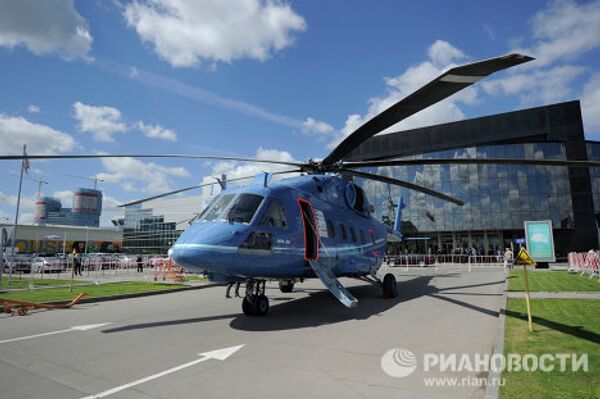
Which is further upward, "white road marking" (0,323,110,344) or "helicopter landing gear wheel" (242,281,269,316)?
"helicopter landing gear wheel" (242,281,269,316)

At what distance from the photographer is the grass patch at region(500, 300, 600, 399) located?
13.9 ft

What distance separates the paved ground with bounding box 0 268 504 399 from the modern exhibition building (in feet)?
126

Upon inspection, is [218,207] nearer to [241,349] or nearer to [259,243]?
[259,243]

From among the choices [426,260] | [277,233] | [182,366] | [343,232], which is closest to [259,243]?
[277,233]

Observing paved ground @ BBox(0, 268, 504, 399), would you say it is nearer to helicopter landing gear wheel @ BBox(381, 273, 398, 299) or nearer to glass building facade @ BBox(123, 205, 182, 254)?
helicopter landing gear wheel @ BBox(381, 273, 398, 299)

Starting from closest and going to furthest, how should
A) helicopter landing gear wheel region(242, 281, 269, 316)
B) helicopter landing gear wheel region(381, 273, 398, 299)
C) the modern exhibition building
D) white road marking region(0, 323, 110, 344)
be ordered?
white road marking region(0, 323, 110, 344), helicopter landing gear wheel region(242, 281, 269, 316), helicopter landing gear wheel region(381, 273, 398, 299), the modern exhibition building

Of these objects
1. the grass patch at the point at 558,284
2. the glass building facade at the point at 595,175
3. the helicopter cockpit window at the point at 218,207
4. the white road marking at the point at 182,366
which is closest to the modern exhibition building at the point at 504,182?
the glass building facade at the point at 595,175

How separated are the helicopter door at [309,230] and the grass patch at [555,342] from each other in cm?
494

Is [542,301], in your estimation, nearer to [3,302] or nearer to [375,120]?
[375,120]

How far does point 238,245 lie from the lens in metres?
7.99

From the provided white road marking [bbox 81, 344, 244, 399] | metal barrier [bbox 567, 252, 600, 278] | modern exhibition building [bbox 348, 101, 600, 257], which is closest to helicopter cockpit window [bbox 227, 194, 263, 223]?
white road marking [bbox 81, 344, 244, 399]

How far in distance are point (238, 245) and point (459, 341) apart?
4.85m

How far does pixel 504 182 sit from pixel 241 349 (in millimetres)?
52112

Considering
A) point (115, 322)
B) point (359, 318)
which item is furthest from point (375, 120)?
point (115, 322)
